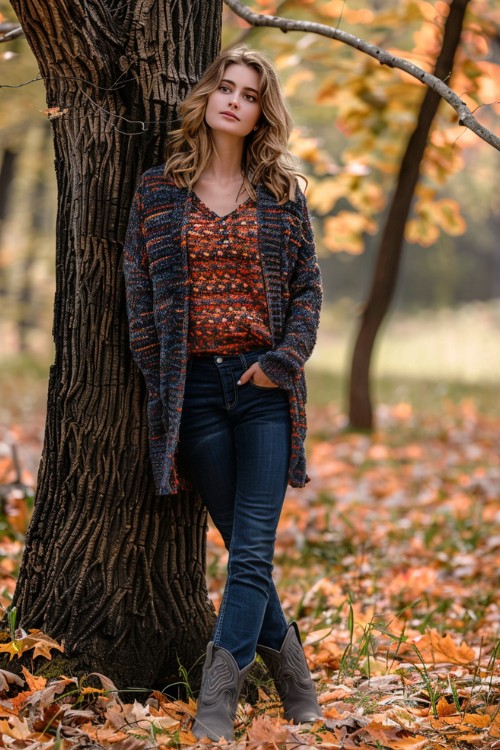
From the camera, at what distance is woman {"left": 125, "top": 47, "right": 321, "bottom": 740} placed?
2873mm

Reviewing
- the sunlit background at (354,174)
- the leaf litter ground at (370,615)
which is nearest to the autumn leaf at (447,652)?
the leaf litter ground at (370,615)

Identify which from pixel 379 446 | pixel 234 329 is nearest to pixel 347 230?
pixel 379 446

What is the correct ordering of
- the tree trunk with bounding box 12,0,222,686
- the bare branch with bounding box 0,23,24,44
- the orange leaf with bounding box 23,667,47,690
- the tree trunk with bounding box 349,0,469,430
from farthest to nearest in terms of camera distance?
the tree trunk with bounding box 349,0,469,430 → the bare branch with bounding box 0,23,24,44 → the tree trunk with bounding box 12,0,222,686 → the orange leaf with bounding box 23,667,47,690

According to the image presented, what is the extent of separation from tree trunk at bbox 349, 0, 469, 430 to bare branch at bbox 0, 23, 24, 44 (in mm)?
4890

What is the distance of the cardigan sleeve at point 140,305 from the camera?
2959 millimetres

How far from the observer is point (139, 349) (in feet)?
9.78

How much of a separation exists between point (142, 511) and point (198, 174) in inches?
49.1

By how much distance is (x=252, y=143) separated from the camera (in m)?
3.11

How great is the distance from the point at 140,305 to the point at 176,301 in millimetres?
156

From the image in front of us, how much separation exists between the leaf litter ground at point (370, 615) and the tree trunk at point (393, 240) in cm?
50

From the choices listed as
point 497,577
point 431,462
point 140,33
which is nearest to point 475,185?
point 431,462

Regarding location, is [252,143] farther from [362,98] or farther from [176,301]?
[362,98]

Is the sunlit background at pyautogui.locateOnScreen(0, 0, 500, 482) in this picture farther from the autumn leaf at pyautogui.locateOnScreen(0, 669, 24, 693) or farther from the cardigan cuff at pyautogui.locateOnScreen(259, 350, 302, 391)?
the autumn leaf at pyautogui.locateOnScreen(0, 669, 24, 693)

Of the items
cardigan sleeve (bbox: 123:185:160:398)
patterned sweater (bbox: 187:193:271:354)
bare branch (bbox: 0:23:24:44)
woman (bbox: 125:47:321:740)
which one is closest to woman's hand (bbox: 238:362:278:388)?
woman (bbox: 125:47:321:740)
